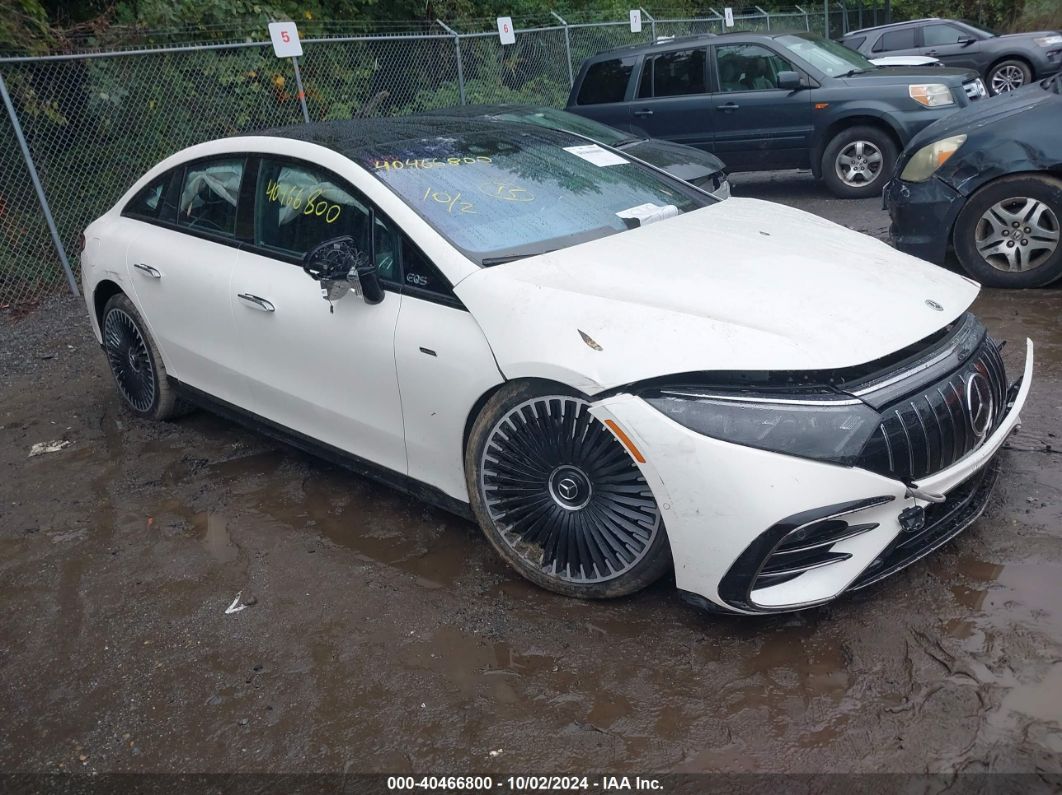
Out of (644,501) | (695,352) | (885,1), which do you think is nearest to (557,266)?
(695,352)

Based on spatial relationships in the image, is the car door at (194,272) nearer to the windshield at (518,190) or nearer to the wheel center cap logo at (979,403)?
the windshield at (518,190)

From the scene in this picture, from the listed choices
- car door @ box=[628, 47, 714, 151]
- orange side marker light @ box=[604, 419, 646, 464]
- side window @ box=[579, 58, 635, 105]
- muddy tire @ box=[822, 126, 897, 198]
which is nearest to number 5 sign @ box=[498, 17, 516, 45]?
side window @ box=[579, 58, 635, 105]

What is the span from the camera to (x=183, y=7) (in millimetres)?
10055

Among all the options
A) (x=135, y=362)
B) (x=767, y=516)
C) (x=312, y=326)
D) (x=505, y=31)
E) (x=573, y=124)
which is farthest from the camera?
(x=505, y=31)

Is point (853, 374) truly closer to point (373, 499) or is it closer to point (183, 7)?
point (373, 499)

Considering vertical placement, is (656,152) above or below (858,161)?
above

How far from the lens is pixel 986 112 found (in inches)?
241

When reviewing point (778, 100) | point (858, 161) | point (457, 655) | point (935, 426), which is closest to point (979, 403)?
point (935, 426)

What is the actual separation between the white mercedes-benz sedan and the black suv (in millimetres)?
5822

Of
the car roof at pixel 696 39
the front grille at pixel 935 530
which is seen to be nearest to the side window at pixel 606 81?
the car roof at pixel 696 39

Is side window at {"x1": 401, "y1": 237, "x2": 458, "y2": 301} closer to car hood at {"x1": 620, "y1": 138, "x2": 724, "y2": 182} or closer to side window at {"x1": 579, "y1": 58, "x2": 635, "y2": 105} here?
car hood at {"x1": 620, "y1": 138, "x2": 724, "y2": 182}

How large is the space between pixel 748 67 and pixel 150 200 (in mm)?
7084

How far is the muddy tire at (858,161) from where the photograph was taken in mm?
9289

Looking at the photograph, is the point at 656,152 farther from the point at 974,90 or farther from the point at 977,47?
the point at 977,47
